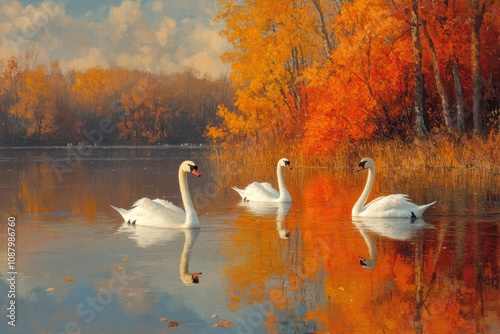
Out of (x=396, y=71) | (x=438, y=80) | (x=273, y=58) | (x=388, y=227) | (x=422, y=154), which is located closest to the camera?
(x=388, y=227)

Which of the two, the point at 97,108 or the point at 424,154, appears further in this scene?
the point at 97,108

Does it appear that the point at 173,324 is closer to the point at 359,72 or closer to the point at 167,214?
the point at 167,214

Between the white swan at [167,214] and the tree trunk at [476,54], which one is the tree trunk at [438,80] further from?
the white swan at [167,214]

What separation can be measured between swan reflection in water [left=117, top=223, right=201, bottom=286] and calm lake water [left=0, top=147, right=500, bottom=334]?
0.02 meters

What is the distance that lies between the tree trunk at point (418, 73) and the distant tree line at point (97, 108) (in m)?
52.3

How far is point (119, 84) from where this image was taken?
3716 inches

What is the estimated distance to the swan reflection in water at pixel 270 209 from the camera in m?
17.5

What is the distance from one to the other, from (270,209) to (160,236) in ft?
17.9

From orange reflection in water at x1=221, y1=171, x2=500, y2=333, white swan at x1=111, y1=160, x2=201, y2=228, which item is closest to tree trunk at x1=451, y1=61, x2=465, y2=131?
orange reflection in water at x1=221, y1=171, x2=500, y2=333

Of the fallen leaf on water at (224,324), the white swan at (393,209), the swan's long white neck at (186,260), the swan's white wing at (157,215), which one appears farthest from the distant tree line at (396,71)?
the fallen leaf on water at (224,324)

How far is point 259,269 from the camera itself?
36.6 ft

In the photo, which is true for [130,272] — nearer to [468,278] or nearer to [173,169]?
[468,278]

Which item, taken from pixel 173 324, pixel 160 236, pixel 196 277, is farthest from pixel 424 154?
pixel 173 324

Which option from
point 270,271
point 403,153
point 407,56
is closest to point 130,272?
point 270,271
